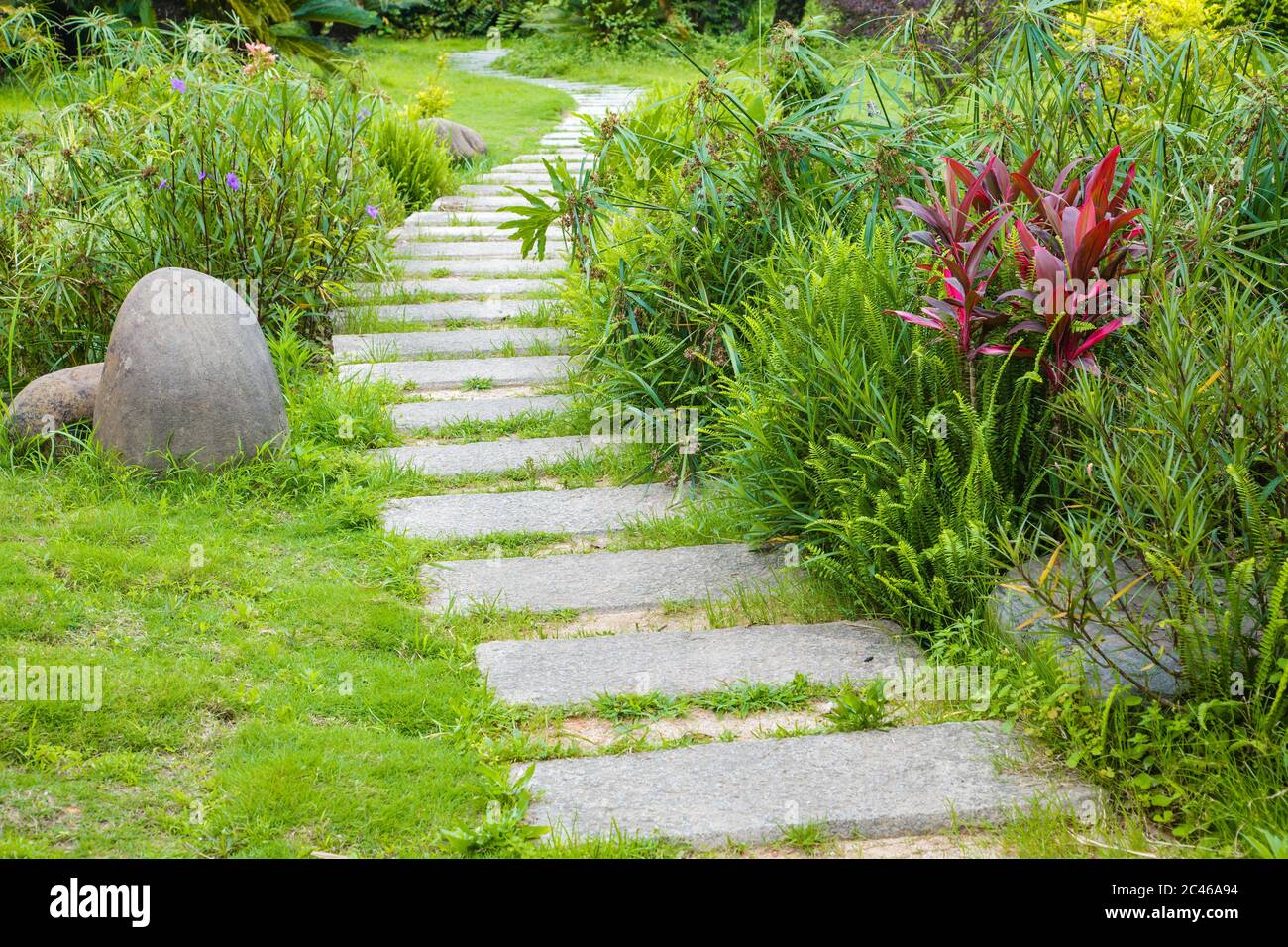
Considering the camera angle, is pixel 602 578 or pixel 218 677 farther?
pixel 602 578

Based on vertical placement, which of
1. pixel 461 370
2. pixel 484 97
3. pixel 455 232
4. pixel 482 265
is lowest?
pixel 461 370

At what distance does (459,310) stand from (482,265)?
98 cm

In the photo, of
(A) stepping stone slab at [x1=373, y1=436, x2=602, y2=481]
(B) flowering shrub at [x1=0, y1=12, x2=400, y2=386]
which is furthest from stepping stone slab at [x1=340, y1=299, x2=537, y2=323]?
(A) stepping stone slab at [x1=373, y1=436, x2=602, y2=481]

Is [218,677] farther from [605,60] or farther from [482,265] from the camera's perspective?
[605,60]

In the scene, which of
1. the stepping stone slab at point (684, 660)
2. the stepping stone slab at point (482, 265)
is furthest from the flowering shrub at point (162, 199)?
the stepping stone slab at point (684, 660)

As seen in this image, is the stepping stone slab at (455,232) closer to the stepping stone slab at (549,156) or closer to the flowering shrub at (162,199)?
the flowering shrub at (162,199)

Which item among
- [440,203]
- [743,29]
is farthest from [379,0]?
[440,203]

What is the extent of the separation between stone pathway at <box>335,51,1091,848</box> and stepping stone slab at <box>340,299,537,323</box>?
31 mm

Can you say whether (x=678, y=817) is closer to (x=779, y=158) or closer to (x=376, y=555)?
(x=376, y=555)

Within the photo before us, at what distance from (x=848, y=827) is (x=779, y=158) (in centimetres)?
345

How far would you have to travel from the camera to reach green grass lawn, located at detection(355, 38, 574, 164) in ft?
44.0

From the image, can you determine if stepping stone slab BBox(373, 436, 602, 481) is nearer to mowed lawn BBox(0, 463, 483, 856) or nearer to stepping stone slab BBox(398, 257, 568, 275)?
mowed lawn BBox(0, 463, 483, 856)

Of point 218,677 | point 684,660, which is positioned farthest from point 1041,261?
point 218,677

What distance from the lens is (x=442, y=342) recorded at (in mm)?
6957
